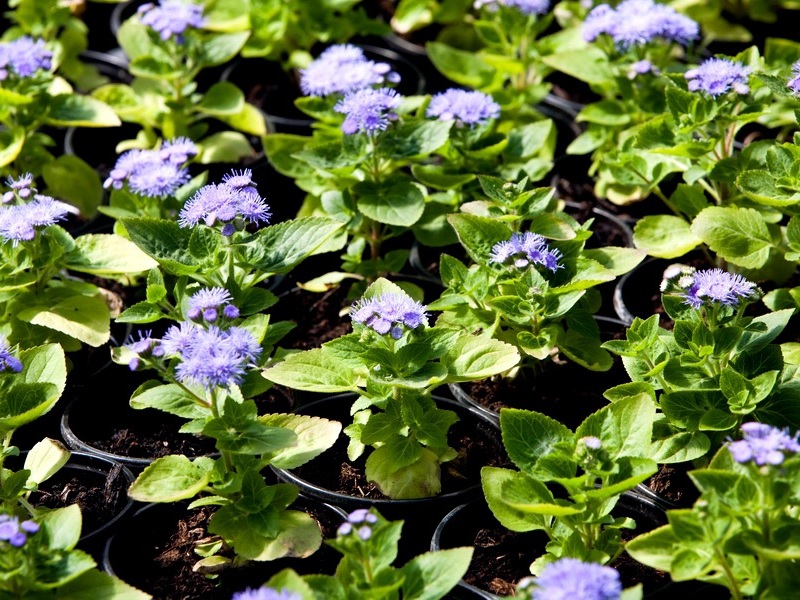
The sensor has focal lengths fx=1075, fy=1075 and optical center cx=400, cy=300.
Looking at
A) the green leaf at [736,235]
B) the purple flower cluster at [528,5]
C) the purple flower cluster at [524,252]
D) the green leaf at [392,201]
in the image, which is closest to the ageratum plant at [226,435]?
the purple flower cluster at [524,252]

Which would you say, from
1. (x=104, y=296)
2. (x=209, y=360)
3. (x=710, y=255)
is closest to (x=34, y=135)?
(x=104, y=296)

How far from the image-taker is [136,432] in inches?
149

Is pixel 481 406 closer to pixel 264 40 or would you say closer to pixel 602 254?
pixel 602 254

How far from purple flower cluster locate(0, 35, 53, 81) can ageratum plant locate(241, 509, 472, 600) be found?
8.93ft

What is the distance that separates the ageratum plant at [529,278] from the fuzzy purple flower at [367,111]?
0.44m

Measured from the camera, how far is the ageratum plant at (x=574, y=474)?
2.87 meters

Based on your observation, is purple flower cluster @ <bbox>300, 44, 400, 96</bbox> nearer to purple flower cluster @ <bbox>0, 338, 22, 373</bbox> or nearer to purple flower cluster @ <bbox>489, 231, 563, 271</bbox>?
purple flower cluster @ <bbox>489, 231, 563, 271</bbox>

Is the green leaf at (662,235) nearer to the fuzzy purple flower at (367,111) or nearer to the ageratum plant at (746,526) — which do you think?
the fuzzy purple flower at (367,111)

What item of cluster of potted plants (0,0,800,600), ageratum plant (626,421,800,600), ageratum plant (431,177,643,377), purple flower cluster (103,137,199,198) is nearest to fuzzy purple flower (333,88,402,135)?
cluster of potted plants (0,0,800,600)

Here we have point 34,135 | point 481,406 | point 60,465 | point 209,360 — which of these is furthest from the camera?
point 34,135

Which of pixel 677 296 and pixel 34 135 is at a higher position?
pixel 677 296

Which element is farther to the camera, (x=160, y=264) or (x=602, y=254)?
(x=602, y=254)

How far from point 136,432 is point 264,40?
2.48 metres

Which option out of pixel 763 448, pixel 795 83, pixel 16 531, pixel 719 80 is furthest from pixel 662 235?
pixel 16 531
